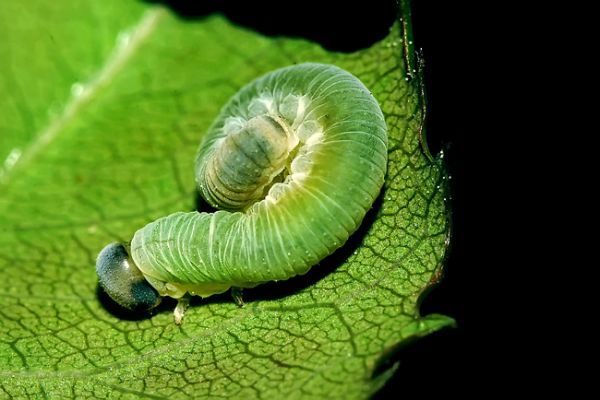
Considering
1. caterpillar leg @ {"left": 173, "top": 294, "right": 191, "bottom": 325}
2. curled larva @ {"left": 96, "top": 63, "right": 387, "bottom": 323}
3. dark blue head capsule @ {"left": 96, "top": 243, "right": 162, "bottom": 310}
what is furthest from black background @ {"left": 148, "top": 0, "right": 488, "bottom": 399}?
dark blue head capsule @ {"left": 96, "top": 243, "right": 162, "bottom": 310}

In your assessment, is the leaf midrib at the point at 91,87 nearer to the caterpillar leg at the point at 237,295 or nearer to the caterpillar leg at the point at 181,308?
the caterpillar leg at the point at 181,308

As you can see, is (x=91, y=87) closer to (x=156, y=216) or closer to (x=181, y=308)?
(x=156, y=216)

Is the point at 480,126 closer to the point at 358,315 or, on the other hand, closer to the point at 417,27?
the point at 417,27

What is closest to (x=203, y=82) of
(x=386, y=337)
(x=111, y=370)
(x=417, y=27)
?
(x=417, y=27)

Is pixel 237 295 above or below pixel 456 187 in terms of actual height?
below

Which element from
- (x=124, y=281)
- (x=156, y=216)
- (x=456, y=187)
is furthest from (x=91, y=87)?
(x=456, y=187)

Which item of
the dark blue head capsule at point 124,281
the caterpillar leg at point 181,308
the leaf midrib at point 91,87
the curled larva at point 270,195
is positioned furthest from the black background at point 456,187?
the leaf midrib at point 91,87
